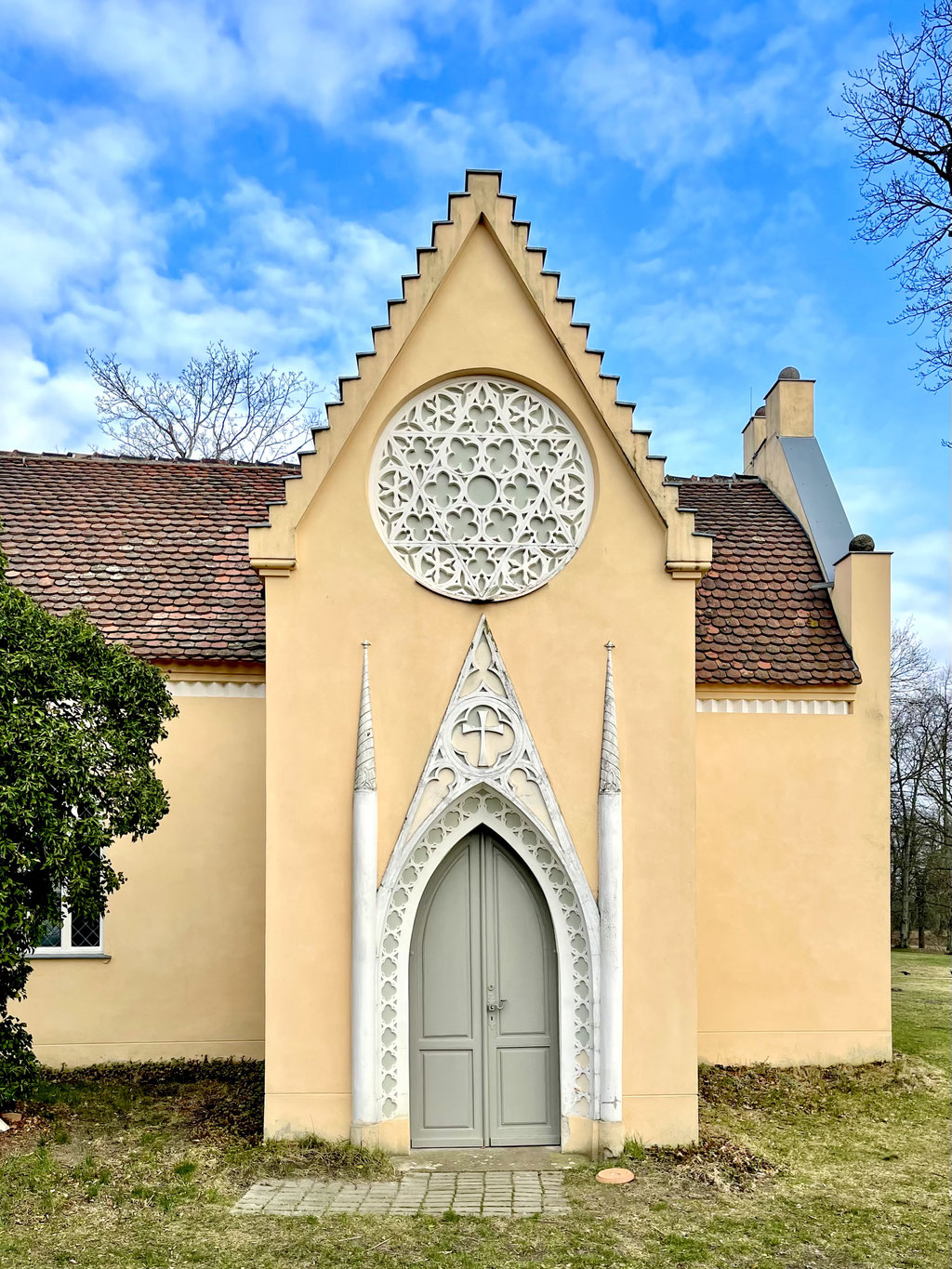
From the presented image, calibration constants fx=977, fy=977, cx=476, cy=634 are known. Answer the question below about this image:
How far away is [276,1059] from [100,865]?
237cm

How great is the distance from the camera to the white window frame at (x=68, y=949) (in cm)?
1133

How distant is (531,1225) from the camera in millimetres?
6953

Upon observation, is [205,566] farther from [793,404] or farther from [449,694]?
[793,404]

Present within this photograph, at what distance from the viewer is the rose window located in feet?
29.2

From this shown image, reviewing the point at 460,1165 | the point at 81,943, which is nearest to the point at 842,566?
the point at 460,1165

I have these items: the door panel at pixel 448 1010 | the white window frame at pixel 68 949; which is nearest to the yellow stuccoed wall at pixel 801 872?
the door panel at pixel 448 1010

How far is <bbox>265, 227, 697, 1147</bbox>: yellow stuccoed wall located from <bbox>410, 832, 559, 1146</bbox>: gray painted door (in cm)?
44

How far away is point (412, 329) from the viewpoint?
8867mm

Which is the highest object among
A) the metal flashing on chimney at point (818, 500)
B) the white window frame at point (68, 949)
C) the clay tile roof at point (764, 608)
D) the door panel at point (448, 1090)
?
the metal flashing on chimney at point (818, 500)

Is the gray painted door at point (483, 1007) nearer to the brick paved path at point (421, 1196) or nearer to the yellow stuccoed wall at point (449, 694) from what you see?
the yellow stuccoed wall at point (449, 694)

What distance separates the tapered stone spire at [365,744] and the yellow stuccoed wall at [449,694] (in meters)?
0.08

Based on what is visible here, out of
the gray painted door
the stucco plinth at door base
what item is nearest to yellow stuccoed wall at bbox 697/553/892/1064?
the stucco plinth at door base

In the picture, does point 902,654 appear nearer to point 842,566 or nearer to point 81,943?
point 842,566

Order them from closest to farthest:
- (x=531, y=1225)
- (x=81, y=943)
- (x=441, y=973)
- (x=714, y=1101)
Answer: (x=531, y=1225)
(x=441, y=973)
(x=714, y=1101)
(x=81, y=943)
